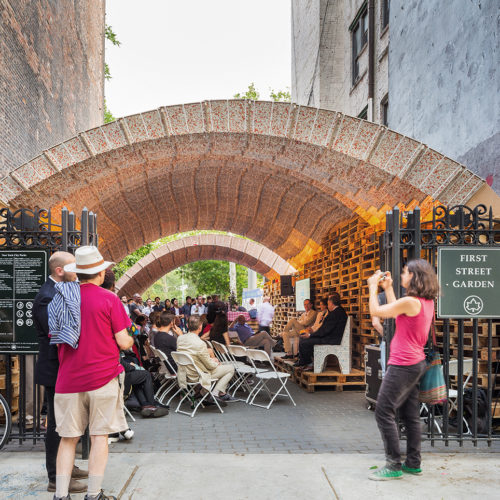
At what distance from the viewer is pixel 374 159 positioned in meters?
7.34

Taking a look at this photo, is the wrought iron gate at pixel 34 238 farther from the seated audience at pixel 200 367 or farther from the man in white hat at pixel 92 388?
the seated audience at pixel 200 367

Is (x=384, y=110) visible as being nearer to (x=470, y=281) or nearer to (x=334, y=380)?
(x=334, y=380)

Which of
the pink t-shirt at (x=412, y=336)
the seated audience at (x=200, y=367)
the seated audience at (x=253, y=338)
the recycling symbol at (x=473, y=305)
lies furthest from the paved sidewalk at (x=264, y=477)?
the seated audience at (x=253, y=338)

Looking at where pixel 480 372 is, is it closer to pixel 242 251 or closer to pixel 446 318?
pixel 446 318

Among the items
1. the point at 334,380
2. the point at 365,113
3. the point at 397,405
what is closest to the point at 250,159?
the point at 334,380

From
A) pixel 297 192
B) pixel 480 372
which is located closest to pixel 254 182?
pixel 297 192

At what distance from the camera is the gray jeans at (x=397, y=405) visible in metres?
4.33

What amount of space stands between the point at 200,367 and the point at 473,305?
3.95 metres

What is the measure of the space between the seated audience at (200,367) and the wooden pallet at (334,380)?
1.72 m

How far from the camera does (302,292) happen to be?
14.9 meters

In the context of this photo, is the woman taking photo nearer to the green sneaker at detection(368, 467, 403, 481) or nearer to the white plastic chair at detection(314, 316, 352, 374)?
the green sneaker at detection(368, 467, 403, 481)

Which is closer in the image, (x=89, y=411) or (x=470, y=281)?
(x=89, y=411)

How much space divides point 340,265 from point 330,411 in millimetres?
4803

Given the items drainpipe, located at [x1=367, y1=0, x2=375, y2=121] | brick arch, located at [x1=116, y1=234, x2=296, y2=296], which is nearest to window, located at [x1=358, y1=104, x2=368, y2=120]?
drainpipe, located at [x1=367, y1=0, x2=375, y2=121]
